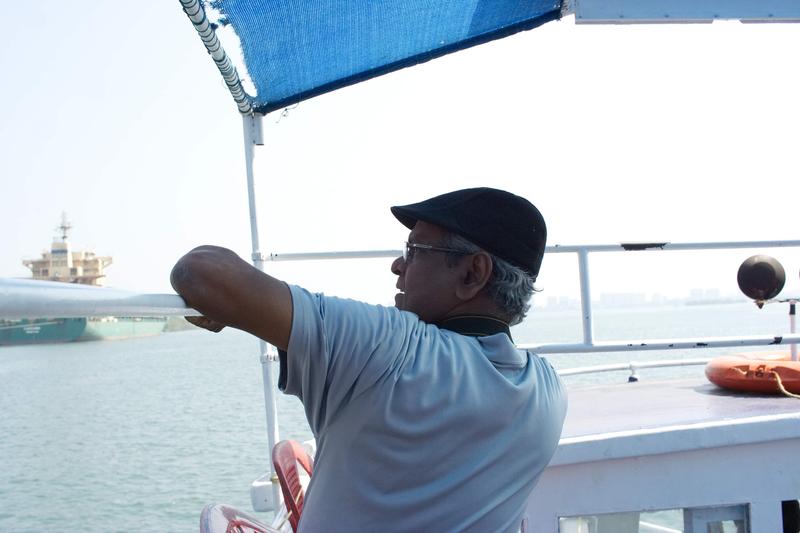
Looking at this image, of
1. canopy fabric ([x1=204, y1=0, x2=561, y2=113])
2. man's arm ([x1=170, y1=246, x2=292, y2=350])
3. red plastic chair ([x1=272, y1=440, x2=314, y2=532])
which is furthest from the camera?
canopy fabric ([x1=204, y1=0, x2=561, y2=113])

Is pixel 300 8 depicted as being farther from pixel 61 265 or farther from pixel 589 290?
pixel 61 265

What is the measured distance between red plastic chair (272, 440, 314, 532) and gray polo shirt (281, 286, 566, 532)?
111 cm

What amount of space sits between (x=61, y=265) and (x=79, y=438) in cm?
4545

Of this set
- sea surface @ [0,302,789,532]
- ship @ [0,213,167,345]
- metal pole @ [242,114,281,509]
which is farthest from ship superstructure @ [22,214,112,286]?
metal pole @ [242,114,281,509]

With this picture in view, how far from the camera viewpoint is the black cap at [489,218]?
4.59 feet

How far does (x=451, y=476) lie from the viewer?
1.29 meters

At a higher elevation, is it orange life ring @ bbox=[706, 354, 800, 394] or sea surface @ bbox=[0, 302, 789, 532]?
orange life ring @ bbox=[706, 354, 800, 394]

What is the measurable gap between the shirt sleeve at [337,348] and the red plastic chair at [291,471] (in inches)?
48.1

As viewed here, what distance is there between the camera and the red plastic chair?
245cm

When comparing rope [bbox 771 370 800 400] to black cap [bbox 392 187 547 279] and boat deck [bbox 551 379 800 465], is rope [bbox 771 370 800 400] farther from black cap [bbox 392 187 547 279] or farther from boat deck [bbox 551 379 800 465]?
black cap [bbox 392 187 547 279]

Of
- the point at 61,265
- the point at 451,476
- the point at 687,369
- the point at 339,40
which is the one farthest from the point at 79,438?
the point at 61,265

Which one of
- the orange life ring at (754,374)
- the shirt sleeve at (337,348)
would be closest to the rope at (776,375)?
the orange life ring at (754,374)

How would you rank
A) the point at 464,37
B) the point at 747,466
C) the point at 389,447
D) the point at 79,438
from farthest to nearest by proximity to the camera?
the point at 79,438
the point at 464,37
the point at 747,466
the point at 389,447

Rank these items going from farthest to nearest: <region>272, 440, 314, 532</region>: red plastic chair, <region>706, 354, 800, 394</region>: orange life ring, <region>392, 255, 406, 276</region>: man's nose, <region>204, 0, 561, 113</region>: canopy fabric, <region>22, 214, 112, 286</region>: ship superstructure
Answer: <region>22, 214, 112, 286</region>: ship superstructure < <region>706, 354, 800, 394</region>: orange life ring < <region>204, 0, 561, 113</region>: canopy fabric < <region>272, 440, 314, 532</region>: red plastic chair < <region>392, 255, 406, 276</region>: man's nose
